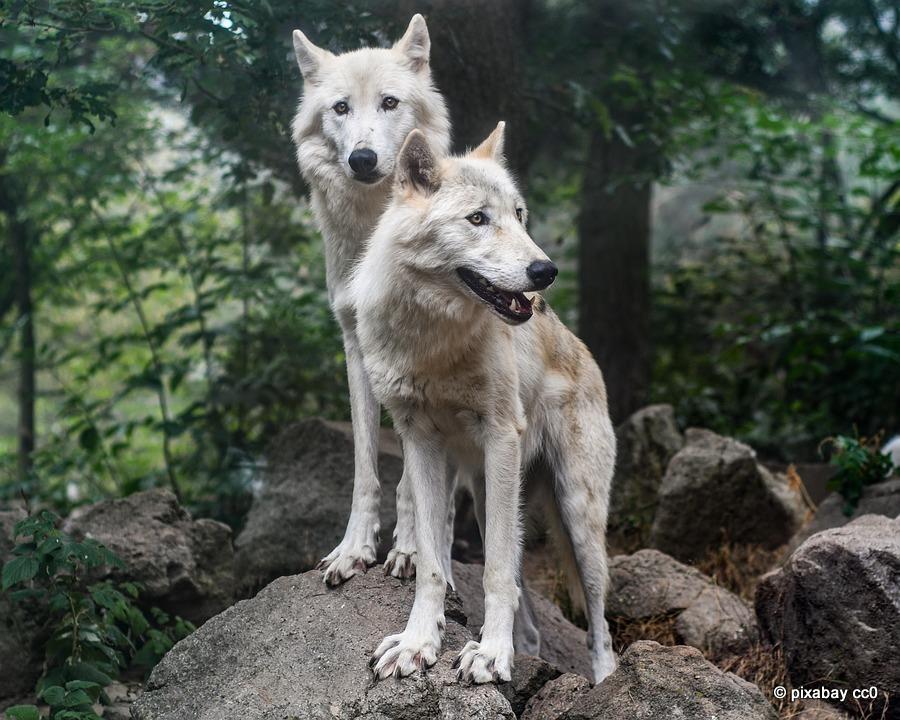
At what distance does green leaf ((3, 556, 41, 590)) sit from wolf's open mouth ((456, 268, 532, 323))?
2.20 m

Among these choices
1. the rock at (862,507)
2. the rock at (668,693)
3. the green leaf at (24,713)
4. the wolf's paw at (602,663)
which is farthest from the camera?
the rock at (862,507)

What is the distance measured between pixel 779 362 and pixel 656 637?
426cm

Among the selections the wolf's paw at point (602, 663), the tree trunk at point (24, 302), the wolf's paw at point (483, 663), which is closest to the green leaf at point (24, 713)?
the wolf's paw at point (483, 663)

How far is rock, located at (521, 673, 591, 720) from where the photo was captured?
3.17m

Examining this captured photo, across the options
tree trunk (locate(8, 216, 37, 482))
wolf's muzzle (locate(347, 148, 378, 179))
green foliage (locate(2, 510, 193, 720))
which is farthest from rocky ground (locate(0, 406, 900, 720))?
tree trunk (locate(8, 216, 37, 482))

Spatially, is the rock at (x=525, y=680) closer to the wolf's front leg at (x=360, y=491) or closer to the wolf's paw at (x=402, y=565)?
A: the wolf's paw at (x=402, y=565)

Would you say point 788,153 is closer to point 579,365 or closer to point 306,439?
point 579,365

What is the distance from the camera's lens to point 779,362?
8.09m

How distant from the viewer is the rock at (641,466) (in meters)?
6.44

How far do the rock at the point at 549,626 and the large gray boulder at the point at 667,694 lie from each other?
3.18ft

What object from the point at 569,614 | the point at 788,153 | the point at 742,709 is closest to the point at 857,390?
the point at 788,153

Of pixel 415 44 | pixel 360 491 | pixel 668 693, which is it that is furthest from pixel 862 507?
pixel 415 44

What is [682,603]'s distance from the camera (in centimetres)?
457

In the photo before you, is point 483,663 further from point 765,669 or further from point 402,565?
point 765,669
